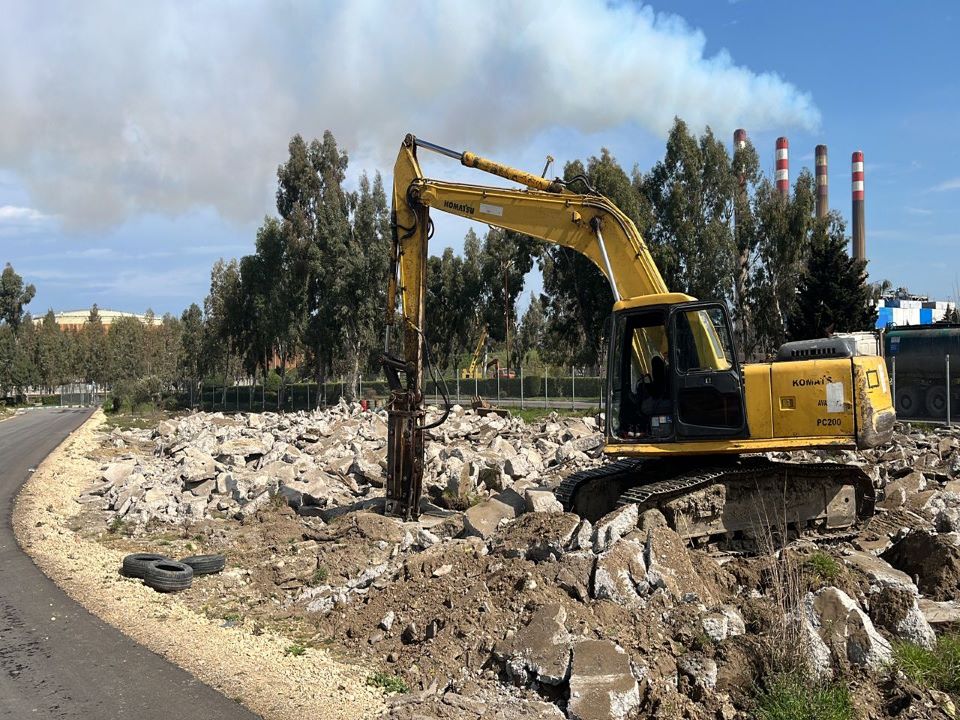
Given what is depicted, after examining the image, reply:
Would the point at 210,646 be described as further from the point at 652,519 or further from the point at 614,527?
the point at 652,519

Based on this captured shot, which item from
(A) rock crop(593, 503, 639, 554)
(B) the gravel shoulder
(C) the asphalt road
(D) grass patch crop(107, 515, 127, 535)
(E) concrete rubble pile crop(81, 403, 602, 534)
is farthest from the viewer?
(E) concrete rubble pile crop(81, 403, 602, 534)

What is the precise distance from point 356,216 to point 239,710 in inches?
1676

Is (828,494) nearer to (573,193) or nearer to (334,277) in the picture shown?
(573,193)

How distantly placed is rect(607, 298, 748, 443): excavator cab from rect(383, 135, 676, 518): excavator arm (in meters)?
1.69

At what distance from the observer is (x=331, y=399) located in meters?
48.1

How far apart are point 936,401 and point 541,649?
20.9 metres

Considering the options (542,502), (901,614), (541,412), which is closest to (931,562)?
(901,614)

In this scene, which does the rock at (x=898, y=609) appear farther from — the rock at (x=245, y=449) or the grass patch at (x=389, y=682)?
the rock at (x=245, y=449)

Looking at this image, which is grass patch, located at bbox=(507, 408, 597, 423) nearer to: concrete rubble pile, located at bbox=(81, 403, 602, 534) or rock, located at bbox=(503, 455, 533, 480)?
concrete rubble pile, located at bbox=(81, 403, 602, 534)

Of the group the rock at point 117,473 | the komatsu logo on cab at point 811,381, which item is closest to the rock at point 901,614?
the komatsu logo on cab at point 811,381

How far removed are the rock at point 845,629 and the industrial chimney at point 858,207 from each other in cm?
5416

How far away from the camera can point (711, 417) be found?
8.83 m

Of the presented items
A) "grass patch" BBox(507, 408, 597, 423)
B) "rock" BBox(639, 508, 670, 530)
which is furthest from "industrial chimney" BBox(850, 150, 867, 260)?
"rock" BBox(639, 508, 670, 530)

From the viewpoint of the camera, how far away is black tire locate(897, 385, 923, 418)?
22.7 meters
